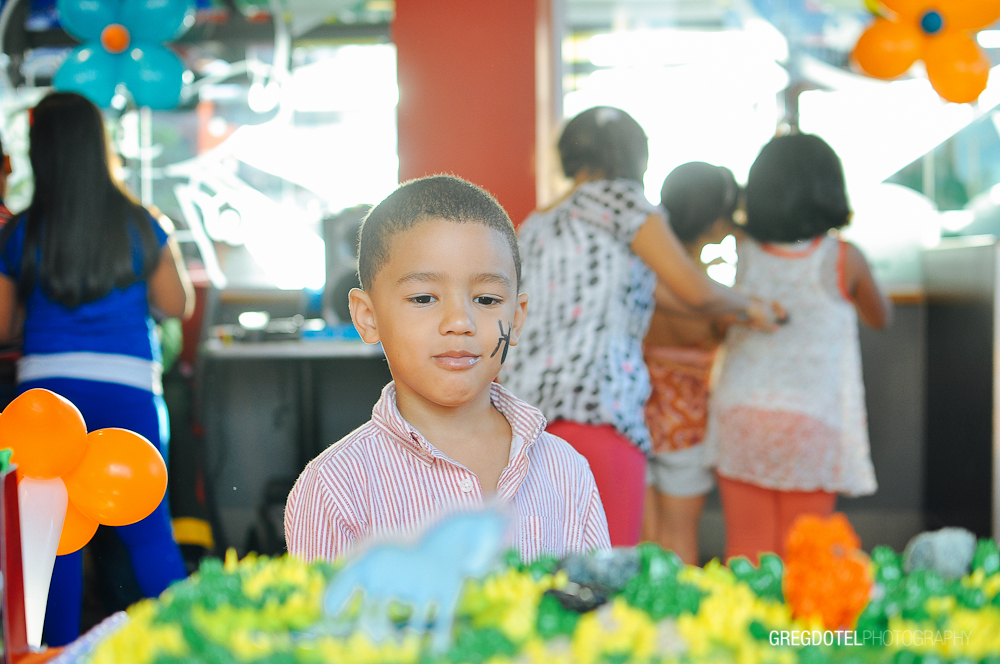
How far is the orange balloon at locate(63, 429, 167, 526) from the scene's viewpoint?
89 centimetres

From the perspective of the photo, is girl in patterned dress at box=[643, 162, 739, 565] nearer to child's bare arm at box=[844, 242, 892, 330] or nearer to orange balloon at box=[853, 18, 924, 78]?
child's bare arm at box=[844, 242, 892, 330]

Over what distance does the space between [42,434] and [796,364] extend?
169 centimetres

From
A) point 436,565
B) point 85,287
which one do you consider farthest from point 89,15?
point 436,565

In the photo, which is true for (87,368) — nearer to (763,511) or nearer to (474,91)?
(474,91)

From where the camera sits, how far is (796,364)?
204cm

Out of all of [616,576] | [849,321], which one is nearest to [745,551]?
[849,321]

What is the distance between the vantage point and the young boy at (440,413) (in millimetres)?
925

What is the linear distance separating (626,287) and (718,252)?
92 cm

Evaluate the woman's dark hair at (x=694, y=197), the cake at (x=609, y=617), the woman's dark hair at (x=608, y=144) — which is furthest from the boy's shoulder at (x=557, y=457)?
the woman's dark hair at (x=694, y=197)

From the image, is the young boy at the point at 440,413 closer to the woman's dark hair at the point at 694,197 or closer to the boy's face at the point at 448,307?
the boy's face at the point at 448,307

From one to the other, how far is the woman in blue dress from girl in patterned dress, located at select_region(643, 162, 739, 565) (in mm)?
1278

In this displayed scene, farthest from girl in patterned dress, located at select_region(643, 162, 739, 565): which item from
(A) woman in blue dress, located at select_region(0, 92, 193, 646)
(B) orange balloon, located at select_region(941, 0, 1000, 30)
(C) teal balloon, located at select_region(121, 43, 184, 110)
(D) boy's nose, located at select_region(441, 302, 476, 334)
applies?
(C) teal balloon, located at select_region(121, 43, 184, 110)

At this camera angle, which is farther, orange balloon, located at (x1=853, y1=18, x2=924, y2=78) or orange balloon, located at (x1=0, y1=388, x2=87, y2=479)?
orange balloon, located at (x1=853, y1=18, x2=924, y2=78)

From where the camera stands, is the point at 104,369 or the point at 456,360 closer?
the point at 456,360
